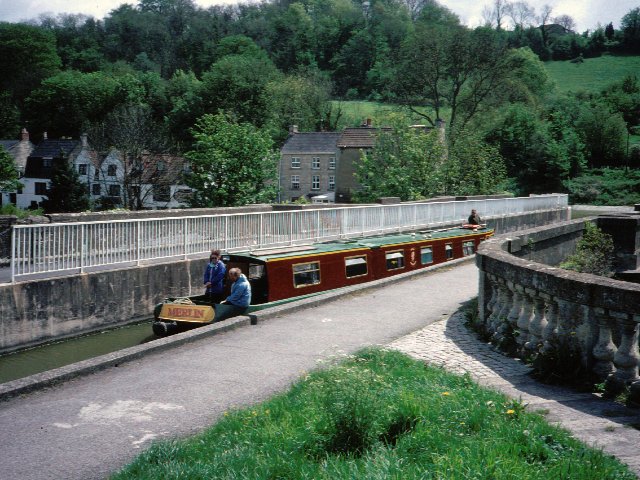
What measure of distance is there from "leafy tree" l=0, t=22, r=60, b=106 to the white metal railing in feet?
289

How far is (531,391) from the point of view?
6812mm

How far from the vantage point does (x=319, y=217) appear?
881 inches

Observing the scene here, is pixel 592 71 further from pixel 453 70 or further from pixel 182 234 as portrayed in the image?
pixel 182 234

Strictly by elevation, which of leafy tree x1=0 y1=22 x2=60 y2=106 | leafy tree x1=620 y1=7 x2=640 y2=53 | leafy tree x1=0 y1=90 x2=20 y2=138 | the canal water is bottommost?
the canal water

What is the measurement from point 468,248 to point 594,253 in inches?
176

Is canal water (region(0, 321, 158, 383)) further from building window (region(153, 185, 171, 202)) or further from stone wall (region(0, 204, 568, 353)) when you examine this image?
building window (region(153, 185, 171, 202))

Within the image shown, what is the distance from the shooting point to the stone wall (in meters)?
13.7

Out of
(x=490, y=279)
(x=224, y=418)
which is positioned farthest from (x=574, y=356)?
(x=224, y=418)

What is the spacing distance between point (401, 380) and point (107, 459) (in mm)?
2936

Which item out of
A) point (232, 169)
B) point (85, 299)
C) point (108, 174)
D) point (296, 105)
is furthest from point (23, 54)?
point (85, 299)

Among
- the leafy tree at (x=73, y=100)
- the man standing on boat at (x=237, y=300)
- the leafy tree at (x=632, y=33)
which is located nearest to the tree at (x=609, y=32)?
the leafy tree at (x=632, y=33)

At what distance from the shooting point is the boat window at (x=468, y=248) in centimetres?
2244

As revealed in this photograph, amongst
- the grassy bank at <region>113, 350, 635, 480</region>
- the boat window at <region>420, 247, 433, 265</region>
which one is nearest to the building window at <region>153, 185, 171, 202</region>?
the boat window at <region>420, 247, 433, 265</region>

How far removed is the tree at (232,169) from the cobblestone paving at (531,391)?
23.3m
